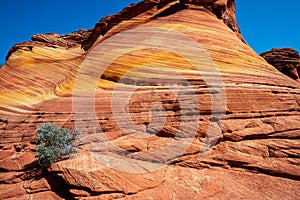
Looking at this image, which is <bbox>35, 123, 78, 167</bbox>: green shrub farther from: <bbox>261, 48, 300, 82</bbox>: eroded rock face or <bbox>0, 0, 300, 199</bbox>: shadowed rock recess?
<bbox>261, 48, 300, 82</bbox>: eroded rock face

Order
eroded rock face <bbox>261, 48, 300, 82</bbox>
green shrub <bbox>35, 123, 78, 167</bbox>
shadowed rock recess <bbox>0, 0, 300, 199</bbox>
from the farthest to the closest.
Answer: eroded rock face <bbox>261, 48, 300, 82</bbox>, green shrub <bbox>35, 123, 78, 167</bbox>, shadowed rock recess <bbox>0, 0, 300, 199</bbox>

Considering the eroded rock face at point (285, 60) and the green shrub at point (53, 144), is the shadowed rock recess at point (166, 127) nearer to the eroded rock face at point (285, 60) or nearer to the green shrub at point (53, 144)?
the green shrub at point (53, 144)

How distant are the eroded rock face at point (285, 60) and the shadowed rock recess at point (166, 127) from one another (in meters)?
19.2

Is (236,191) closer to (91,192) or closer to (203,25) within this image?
(91,192)

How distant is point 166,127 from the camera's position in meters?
7.52

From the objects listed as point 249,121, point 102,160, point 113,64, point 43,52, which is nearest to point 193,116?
point 249,121

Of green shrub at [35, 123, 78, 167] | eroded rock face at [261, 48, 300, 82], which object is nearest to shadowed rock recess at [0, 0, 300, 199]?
green shrub at [35, 123, 78, 167]

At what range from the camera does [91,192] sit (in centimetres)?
544

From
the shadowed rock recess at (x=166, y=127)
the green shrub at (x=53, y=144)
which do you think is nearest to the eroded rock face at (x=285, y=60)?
the shadowed rock recess at (x=166, y=127)

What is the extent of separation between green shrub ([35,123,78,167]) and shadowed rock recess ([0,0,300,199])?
14.5 inches

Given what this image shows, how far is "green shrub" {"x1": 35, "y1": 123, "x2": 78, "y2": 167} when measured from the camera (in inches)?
263

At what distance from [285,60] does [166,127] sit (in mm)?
27041

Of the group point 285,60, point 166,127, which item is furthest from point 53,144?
point 285,60

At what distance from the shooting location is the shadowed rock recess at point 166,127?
5.88m
